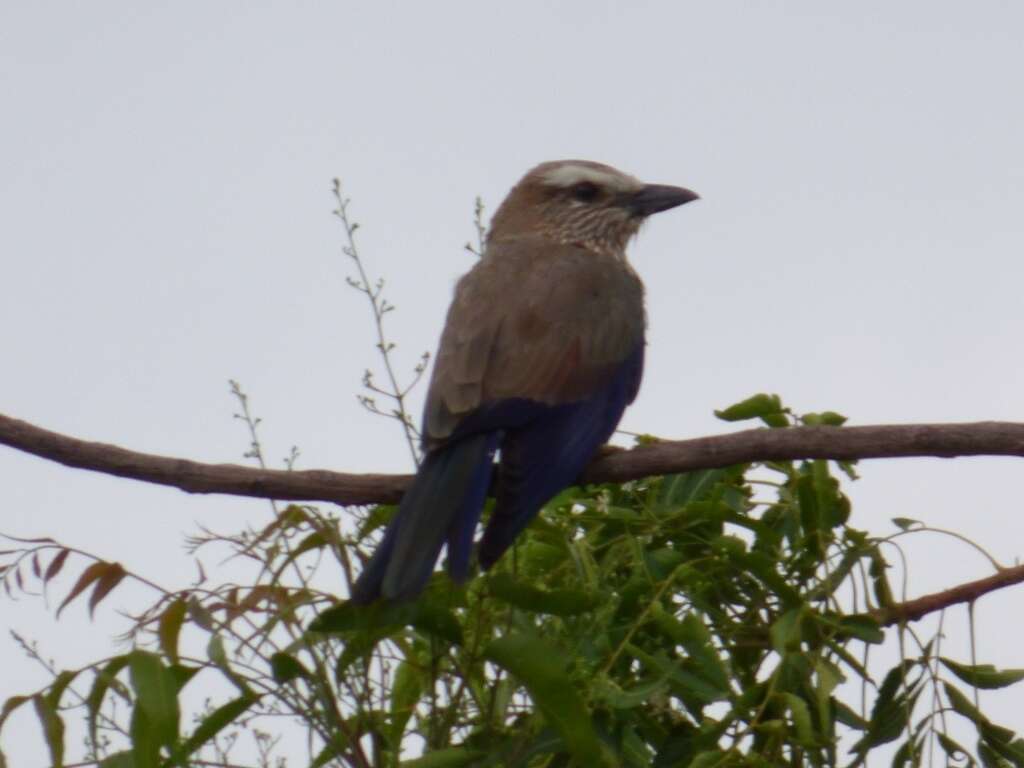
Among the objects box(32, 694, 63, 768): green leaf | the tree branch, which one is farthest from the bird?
box(32, 694, 63, 768): green leaf

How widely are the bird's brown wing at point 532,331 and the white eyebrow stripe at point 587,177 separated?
0.62m

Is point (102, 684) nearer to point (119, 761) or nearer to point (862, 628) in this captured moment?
point (119, 761)

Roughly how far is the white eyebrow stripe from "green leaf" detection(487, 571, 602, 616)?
3.30 m

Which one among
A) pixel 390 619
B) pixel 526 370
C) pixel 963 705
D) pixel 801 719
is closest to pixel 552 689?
pixel 390 619

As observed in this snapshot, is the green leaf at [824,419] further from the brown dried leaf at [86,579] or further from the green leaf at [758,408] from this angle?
the brown dried leaf at [86,579]

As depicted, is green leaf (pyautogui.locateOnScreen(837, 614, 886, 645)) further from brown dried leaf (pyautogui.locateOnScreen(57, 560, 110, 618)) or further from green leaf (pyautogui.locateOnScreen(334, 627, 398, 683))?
brown dried leaf (pyautogui.locateOnScreen(57, 560, 110, 618))

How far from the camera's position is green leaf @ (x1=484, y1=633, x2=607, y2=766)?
3.04 meters

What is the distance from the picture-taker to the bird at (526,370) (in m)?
3.79

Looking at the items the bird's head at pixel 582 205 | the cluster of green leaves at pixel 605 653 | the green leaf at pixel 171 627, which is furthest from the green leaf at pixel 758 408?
the bird's head at pixel 582 205

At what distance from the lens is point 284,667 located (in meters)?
3.21

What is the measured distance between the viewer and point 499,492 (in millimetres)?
4137

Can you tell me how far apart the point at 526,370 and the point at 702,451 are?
1.13 metres

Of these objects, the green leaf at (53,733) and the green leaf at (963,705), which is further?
the green leaf at (963,705)

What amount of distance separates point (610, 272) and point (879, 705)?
7.74 ft
